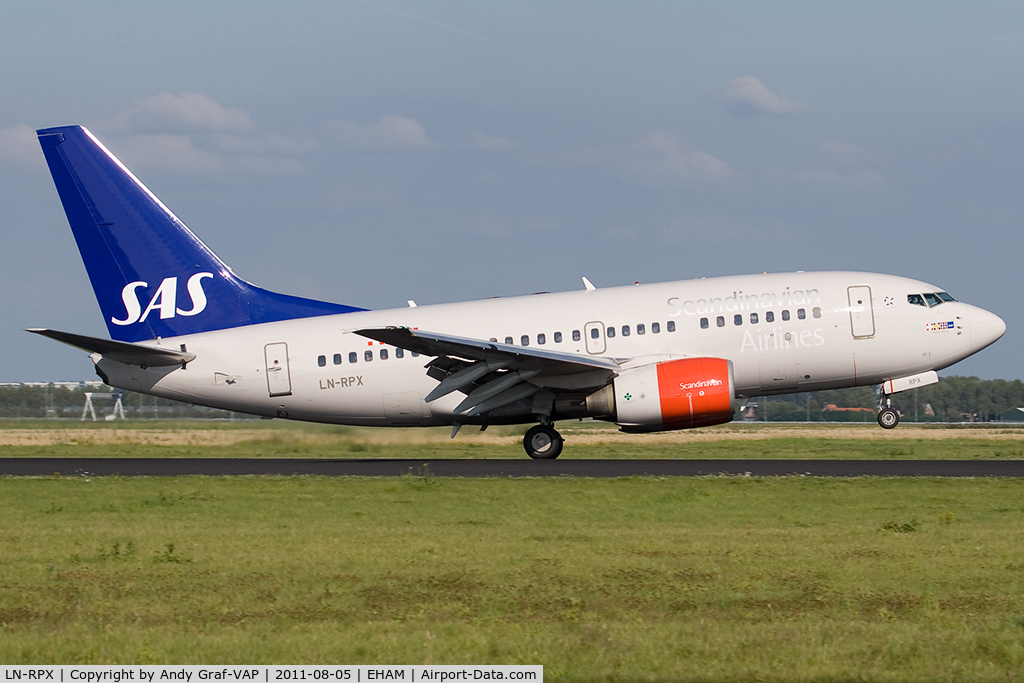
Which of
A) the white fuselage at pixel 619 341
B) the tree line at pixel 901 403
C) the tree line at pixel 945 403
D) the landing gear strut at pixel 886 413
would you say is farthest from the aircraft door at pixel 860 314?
the tree line at pixel 945 403

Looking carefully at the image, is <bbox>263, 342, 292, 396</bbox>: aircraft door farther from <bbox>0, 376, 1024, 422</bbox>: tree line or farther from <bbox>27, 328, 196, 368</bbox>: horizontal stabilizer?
<bbox>0, 376, 1024, 422</bbox>: tree line

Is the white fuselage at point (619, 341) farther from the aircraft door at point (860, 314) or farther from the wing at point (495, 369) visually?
the wing at point (495, 369)

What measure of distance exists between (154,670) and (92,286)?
23.7m

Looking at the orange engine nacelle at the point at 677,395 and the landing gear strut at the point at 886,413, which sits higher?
the orange engine nacelle at the point at 677,395

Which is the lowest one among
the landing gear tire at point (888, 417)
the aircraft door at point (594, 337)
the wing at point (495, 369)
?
the landing gear tire at point (888, 417)

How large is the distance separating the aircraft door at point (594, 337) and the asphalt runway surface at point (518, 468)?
2.76 metres

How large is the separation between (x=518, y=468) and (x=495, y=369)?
2.45m

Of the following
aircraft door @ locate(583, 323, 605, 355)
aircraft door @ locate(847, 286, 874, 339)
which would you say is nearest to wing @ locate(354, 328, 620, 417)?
aircraft door @ locate(583, 323, 605, 355)

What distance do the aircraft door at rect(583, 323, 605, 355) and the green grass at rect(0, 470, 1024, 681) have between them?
25.9ft

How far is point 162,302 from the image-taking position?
97.1ft

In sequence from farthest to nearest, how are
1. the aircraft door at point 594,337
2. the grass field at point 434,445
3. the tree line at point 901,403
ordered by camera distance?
the tree line at point 901,403 < the grass field at point 434,445 < the aircraft door at point 594,337

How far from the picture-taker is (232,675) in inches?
315

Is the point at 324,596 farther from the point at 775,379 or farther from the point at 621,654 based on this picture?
the point at 775,379

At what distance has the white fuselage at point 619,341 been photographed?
27.1 m
